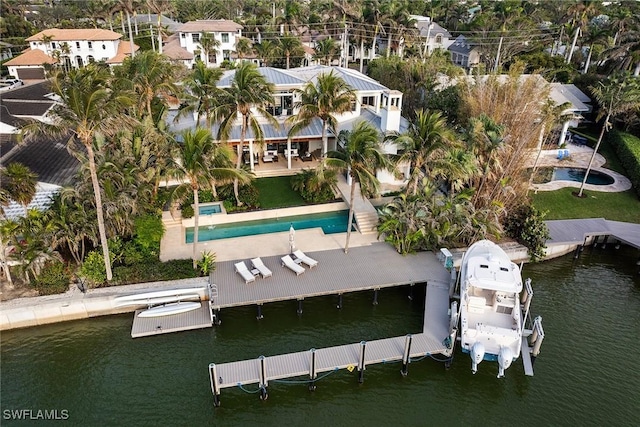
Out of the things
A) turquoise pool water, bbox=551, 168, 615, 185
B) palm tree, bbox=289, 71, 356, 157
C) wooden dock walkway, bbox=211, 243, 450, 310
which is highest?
palm tree, bbox=289, 71, 356, 157

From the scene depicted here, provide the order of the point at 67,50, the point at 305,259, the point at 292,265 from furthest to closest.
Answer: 1. the point at 67,50
2. the point at 305,259
3. the point at 292,265

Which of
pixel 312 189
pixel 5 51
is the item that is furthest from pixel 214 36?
pixel 312 189

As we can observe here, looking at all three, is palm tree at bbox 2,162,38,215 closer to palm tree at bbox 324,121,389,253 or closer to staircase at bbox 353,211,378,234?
palm tree at bbox 324,121,389,253

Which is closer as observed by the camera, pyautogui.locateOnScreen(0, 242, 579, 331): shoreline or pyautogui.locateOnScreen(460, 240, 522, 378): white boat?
pyautogui.locateOnScreen(460, 240, 522, 378): white boat

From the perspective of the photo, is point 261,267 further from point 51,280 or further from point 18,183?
point 18,183

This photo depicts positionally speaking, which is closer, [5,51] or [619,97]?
[619,97]

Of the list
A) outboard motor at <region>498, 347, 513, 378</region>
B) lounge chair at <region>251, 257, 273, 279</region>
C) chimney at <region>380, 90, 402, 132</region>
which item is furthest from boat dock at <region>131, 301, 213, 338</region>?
chimney at <region>380, 90, 402, 132</region>

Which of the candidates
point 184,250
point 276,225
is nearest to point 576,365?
point 276,225

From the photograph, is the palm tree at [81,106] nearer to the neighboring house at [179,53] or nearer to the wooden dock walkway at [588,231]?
the wooden dock walkway at [588,231]
